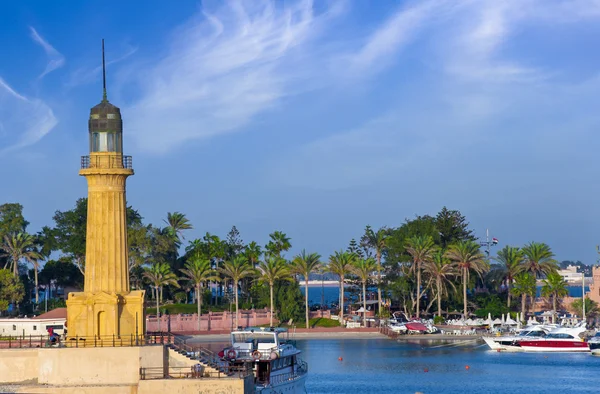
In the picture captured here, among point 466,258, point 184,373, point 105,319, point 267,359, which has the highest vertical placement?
point 466,258

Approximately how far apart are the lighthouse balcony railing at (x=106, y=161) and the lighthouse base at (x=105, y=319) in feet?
20.0

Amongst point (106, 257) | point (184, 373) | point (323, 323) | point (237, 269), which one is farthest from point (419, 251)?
point (184, 373)

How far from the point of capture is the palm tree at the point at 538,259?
447ft

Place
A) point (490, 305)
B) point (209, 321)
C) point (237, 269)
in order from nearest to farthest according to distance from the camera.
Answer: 1. point (209, 321)
2. point (237, 269)
3. point (490, 305)

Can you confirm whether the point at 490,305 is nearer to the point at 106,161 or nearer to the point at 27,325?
the point at 27,325

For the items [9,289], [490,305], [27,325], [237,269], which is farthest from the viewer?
[490,305]

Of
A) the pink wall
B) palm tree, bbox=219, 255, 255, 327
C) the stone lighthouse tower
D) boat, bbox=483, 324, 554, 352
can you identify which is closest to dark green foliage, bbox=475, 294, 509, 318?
boat, bbox=483, 324, 554, 352

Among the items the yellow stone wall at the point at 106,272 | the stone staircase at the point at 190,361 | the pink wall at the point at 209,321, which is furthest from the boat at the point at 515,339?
the yellow stone wall at the point at 106,272

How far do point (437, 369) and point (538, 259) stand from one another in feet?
155

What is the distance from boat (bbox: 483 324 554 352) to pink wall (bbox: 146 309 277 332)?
2612cm

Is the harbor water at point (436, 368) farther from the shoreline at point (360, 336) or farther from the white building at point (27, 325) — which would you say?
the white building at point (27, 325)

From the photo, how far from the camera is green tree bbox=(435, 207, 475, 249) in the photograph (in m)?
146

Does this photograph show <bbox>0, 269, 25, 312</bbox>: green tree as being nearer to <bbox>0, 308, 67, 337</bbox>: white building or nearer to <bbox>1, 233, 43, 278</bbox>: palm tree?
<bbox>1, 233, 43, 278</bbox>: palm tree

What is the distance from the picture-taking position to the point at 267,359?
61.1 meters
